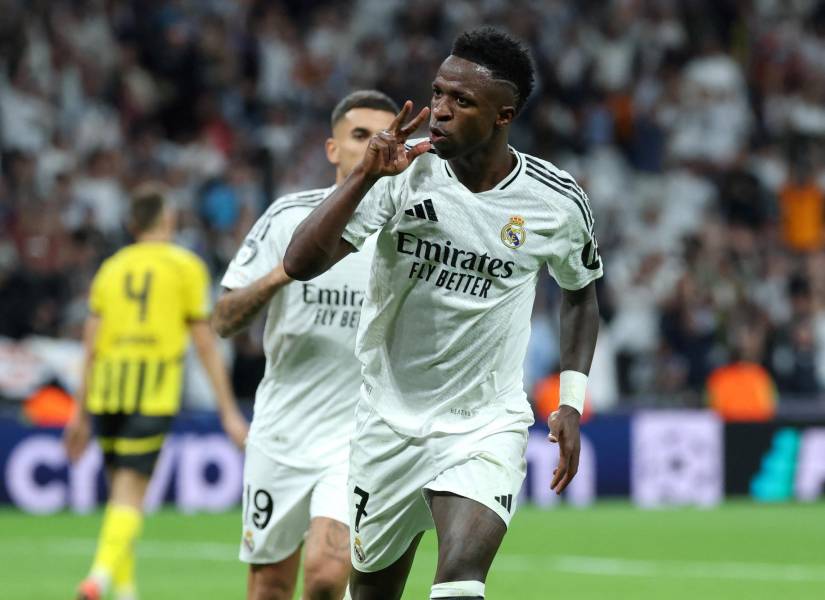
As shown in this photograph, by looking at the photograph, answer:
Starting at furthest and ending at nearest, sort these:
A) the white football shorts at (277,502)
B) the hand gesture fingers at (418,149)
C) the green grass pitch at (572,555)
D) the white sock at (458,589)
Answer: the green grass pitch at (572,555)
the white football shorts at (277,502)
the white sock at (458,589)
the hand gesture fingers at (418,149)

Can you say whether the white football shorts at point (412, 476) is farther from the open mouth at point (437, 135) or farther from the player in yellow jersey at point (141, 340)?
the player in yellow jersey at point (141, 340)

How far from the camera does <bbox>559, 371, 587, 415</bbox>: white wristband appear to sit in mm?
5797

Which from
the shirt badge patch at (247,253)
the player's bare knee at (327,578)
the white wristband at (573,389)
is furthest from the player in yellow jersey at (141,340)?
the white wristband at (573,389)

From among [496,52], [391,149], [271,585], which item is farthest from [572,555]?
[391,149]

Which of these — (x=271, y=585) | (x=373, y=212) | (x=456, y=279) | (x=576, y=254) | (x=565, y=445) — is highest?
(x=373, y=212)

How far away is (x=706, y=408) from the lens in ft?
57.8

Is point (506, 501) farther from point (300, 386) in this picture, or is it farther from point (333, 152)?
point (333, 152)

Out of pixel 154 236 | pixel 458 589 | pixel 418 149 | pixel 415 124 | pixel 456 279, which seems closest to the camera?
pixel 415 124

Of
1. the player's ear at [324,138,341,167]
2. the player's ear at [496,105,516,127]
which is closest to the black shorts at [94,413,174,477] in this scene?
the player's ear at [324,138,341,167]

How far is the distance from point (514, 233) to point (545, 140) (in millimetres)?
14940

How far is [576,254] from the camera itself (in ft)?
18.9

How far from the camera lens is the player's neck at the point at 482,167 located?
5.55 meters

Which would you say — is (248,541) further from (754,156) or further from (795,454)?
(754,156)

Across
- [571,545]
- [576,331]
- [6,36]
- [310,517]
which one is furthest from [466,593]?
[6,36]
